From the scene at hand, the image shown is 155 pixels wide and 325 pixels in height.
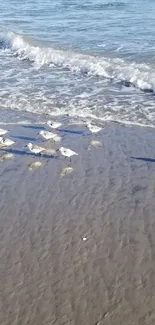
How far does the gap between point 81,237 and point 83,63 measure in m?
12.9

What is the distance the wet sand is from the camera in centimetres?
610

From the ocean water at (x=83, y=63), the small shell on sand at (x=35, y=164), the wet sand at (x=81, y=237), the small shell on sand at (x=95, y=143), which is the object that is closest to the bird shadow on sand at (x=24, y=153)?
the wet sand at (x=81, y=237)

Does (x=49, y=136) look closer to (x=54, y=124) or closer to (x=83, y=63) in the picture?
(x=54, y=124)

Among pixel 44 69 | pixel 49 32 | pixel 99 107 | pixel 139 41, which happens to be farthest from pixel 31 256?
pixel 49 32

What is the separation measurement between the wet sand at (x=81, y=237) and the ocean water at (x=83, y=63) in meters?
3.05

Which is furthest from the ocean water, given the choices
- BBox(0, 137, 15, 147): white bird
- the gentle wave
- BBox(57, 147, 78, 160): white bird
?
BBox(57, 147, 78, 160): white bird

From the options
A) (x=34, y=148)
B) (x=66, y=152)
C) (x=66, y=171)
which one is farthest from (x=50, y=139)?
(x=66, y=171)

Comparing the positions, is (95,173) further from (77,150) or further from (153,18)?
(153,18)

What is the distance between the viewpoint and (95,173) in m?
9.47

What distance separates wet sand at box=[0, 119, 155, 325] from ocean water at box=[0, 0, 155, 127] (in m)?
3.05

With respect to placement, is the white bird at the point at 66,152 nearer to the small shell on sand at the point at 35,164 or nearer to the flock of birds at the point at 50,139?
the flock of birds at the point at 50,139

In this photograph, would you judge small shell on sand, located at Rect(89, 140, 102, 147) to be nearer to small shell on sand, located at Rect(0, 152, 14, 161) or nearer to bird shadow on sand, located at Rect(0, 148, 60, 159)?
bird shadow on sand, located at Rect(0, 148, 60, 159)

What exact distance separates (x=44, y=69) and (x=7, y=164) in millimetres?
10279

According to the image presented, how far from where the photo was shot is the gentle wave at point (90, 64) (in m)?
16.6
